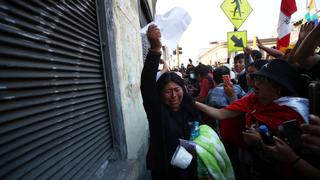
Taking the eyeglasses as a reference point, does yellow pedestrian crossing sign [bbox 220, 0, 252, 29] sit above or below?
above

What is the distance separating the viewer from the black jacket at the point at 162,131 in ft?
8.05

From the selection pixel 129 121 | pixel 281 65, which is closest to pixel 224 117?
pixel 281 65

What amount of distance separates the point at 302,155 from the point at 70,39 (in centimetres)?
209

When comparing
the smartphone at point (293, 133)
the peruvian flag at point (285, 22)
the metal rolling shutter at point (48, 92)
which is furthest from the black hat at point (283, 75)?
the peruvian flag at point (285, 22)

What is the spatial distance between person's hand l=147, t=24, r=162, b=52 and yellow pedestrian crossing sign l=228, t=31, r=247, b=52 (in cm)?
597

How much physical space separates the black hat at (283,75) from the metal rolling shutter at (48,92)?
1.67 meters

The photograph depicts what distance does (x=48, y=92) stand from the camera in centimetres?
197

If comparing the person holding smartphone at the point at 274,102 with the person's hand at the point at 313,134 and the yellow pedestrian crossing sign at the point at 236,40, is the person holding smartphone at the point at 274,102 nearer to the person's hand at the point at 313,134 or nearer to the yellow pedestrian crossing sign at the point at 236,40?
the person's hand at the point at 313,134

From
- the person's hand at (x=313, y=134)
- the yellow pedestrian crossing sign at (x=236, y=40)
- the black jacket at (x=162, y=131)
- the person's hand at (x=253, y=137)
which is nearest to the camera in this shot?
the person's hand at (x=313, y=134)

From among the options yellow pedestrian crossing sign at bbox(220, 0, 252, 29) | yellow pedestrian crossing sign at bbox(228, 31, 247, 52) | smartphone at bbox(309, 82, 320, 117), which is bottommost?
smartphone at bbox(309, 82, 320, 117)

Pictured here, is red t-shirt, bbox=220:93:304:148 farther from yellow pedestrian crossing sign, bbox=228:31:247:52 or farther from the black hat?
yellow pedestrian crossing sign, bbox=228:31:247:52

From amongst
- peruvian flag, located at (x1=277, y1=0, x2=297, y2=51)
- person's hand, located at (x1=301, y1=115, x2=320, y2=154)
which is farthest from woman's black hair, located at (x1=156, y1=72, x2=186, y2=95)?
peruvian flag, located at (x1=277, y1=0, x2=297, y2=51)

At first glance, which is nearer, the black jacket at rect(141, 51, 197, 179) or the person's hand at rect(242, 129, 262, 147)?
the person's hand at rect(242, 129, 262, 147)

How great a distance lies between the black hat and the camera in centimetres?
222
